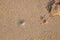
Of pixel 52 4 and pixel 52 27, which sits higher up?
pixel 52 4

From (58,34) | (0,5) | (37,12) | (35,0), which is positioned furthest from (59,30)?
(0,5)

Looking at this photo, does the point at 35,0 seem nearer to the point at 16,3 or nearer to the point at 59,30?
the point at 16,3

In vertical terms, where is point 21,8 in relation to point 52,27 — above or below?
above

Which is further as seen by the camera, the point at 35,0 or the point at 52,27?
the point at 35,0

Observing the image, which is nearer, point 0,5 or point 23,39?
point 23,39

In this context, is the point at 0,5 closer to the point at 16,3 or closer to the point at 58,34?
the point at 16,3

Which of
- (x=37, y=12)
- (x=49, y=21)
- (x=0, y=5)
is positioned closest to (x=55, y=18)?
(x=49, y=21)
